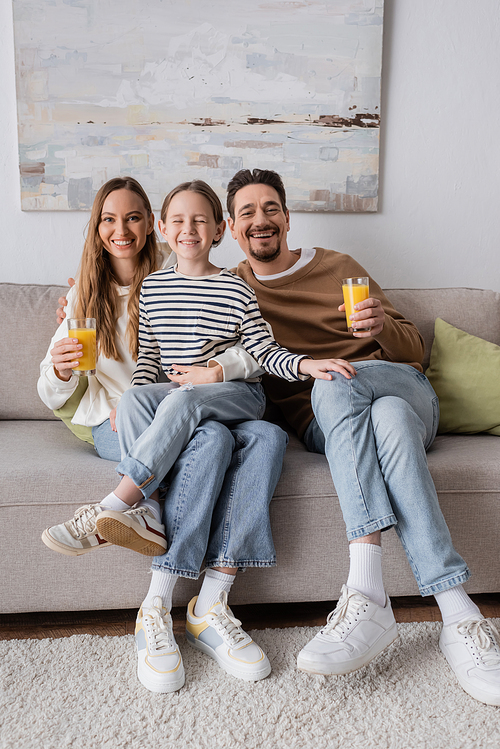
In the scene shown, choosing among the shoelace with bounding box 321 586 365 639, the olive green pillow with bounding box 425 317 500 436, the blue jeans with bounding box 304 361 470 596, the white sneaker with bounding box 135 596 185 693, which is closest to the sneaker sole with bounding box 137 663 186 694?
the white sneaker with bounding box 135 596 185 693

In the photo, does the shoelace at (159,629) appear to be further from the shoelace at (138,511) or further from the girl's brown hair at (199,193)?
the girl's brown hair at (199,193)

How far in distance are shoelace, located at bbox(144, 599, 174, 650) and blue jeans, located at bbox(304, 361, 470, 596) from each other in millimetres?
457

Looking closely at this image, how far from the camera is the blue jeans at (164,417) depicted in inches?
52.0

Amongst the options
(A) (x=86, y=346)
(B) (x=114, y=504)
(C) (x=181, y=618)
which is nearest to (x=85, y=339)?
(A) (x=86, y=346)

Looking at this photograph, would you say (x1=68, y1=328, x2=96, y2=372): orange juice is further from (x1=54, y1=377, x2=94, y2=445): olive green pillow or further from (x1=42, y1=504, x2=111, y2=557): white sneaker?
(x1=42, y1=504, x2=111, y2=557): white sneaker

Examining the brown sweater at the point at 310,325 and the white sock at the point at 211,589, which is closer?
the white sock at the point at 211,589

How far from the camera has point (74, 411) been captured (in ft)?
5.75

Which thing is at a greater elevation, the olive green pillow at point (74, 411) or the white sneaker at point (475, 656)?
the olive green pillow at point (74, 411)

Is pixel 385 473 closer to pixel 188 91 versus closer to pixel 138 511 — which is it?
pixel 138 511

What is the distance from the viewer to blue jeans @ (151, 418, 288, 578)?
1.34m

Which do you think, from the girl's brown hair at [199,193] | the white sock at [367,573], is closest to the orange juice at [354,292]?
the girl's brown hair at [199,193]

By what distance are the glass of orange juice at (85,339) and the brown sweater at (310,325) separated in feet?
1.91

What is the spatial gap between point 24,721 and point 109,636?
31 centimetres

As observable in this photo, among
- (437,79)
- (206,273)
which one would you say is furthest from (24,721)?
(437,79)
